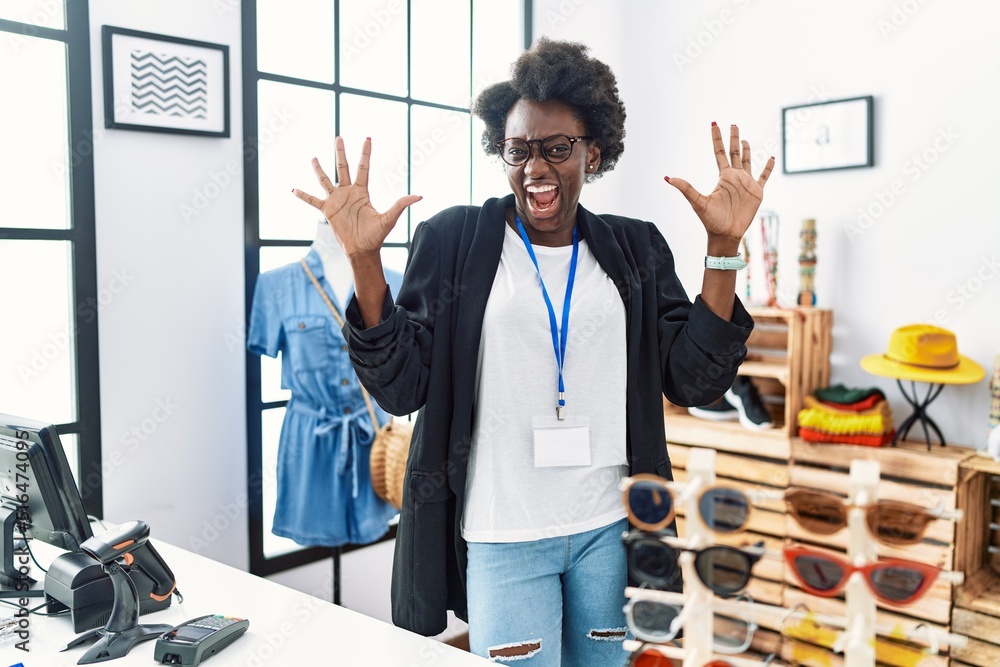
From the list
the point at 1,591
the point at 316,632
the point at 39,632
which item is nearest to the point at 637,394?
the point at 316,632

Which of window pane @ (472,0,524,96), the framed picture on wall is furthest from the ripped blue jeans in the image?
window pane @ (472,0,524,96)

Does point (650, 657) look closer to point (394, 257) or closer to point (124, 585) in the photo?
point (124, 585)

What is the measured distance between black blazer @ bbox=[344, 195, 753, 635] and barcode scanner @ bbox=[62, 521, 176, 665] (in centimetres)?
45

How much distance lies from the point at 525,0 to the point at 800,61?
121cm

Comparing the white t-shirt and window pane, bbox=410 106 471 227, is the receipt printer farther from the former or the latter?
window pane, bbox=410 106 471 227

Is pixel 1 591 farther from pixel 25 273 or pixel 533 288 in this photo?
pixel 533 288

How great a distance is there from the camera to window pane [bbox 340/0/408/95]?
2920mm

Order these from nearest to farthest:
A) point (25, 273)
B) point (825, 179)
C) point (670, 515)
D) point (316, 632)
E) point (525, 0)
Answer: point (670, 515) → point (316, 632) → point (25, 273) → point (825, 179) → point (525, 0)

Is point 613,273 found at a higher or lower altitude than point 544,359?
higher

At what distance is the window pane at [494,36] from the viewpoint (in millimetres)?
3449

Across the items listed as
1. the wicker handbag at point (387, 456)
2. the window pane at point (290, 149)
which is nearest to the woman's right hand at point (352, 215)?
the wicker handbag at point (387, 456)

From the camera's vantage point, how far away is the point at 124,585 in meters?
1.46

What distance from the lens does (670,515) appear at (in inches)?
38.2

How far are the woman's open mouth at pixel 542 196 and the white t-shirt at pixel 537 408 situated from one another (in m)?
0.13
